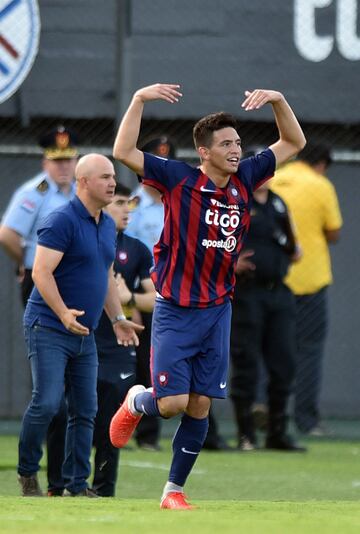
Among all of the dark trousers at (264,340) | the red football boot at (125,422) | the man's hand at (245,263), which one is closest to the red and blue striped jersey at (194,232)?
the red football boot at (125,422)

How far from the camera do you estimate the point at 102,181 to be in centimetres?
839

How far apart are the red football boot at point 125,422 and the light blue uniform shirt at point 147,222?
3331 mm

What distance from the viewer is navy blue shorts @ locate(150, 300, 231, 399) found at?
755 centimetres

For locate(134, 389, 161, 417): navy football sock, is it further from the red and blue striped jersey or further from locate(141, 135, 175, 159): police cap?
locate(141, 135, 175, 159): police cap

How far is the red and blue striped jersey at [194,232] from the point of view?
25.0 ft

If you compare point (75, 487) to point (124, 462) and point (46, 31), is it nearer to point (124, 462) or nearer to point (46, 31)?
point (124, 462)

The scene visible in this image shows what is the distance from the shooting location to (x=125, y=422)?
8125mm

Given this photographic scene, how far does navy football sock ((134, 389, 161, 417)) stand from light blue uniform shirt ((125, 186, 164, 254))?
11.4 ft

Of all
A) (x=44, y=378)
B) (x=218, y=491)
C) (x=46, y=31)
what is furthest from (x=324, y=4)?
(x=44, y=378)

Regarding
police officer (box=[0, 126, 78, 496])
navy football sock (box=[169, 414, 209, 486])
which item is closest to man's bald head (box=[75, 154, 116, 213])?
navy football sock (box=[169, 414, 209, 486])

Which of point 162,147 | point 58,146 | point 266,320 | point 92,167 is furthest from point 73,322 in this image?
point 266,320

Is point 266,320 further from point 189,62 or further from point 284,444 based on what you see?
point 189,62

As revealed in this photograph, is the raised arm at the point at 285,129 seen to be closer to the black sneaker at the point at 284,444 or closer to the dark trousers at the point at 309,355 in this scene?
the black sneaker at the point at 284,444

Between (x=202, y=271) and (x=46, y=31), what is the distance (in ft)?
18.3
